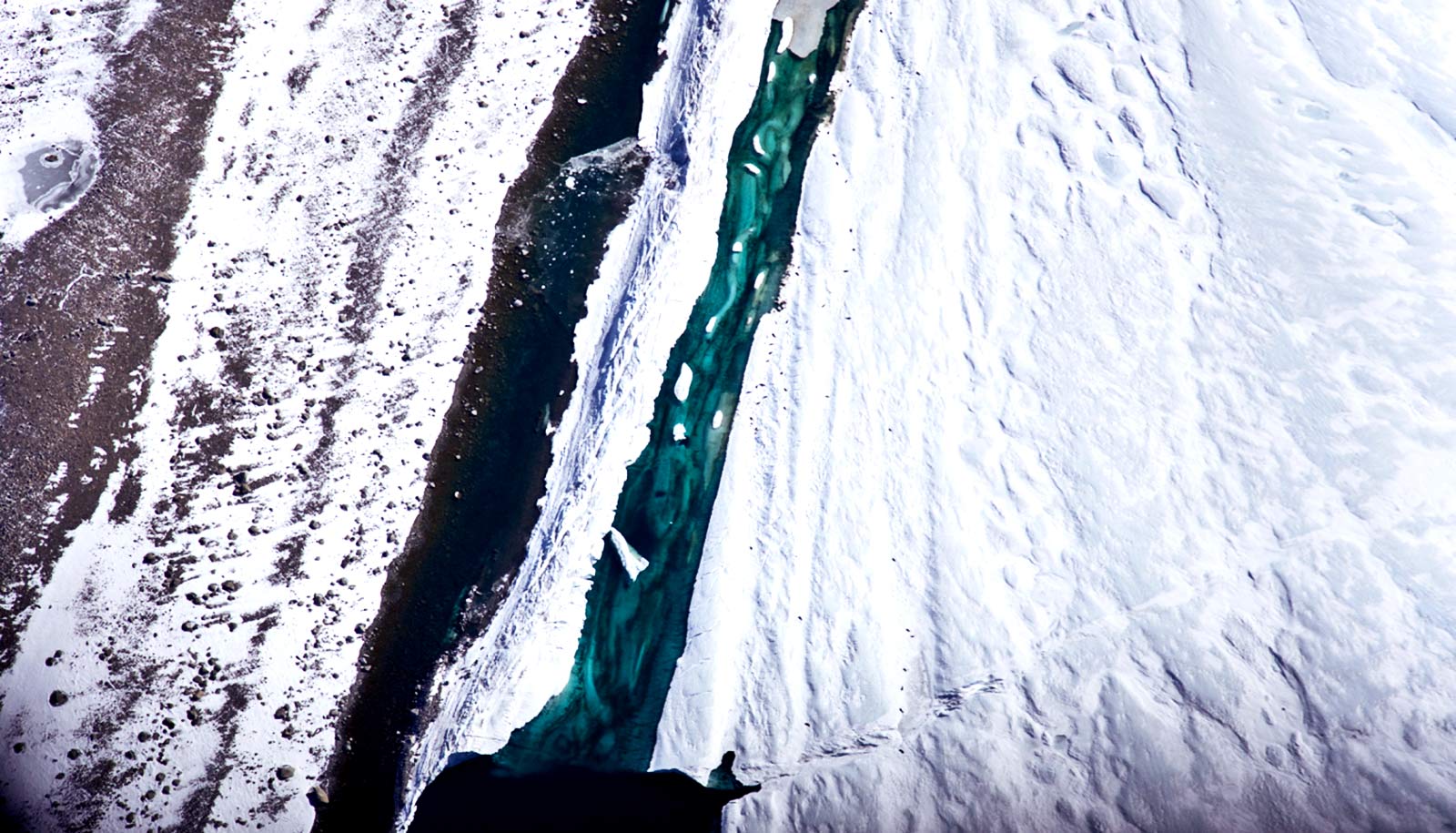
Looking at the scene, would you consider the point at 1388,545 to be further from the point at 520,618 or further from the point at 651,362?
the point at 520,618

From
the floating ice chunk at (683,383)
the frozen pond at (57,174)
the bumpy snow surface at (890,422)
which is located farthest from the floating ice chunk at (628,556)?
the frozen pond at (57,174)

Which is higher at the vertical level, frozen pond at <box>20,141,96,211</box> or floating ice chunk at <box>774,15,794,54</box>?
floating ice chunk at <box>774,15,794,54</box>

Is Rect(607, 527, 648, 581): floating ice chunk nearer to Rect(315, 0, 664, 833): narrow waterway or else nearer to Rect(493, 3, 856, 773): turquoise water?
Rect(493, 3, 856, 773): turquoise water

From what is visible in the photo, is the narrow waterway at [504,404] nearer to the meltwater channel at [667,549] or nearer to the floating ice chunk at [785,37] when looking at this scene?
the meltwater channel at [667,549]

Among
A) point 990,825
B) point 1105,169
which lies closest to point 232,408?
point 990,825

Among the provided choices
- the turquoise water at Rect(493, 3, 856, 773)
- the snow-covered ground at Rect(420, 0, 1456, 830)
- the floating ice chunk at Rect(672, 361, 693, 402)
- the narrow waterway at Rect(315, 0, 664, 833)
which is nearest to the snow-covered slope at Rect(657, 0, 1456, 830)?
the snow-covered ground at Rect(420, 0, 1456, 830)

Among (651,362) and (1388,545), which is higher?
(1388,545)

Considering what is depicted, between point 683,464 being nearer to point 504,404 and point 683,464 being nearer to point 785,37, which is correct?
point 504,404
